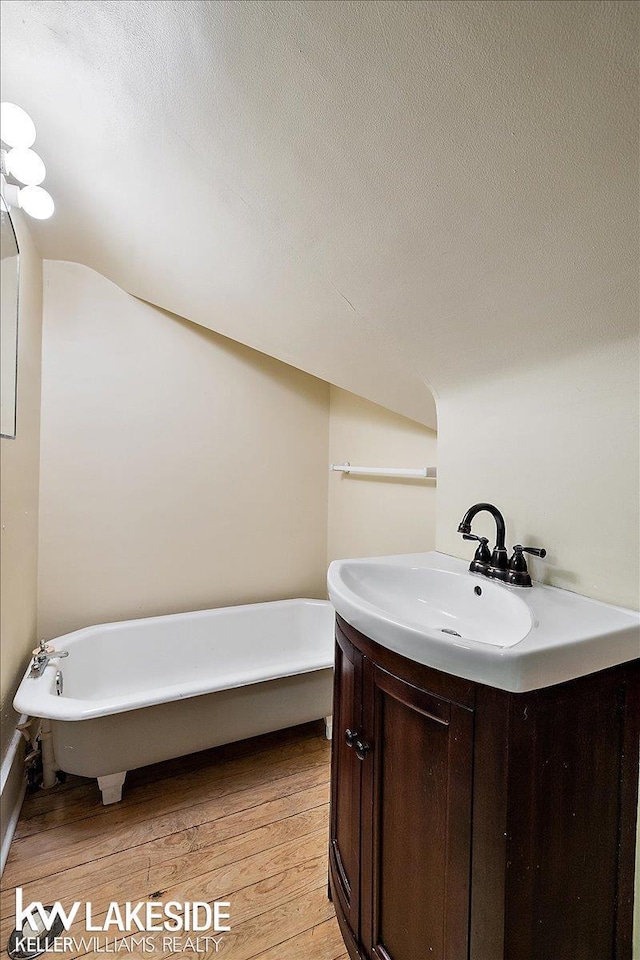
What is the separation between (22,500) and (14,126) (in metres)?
1.17

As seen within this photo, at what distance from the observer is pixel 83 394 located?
1.92 m

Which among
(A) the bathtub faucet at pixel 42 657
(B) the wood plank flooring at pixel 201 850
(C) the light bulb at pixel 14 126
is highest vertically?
(C) the light bulb at pixel 14 126

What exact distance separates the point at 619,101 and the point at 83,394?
2010 mm

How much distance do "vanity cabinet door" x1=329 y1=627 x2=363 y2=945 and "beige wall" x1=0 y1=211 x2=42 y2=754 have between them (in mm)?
1007

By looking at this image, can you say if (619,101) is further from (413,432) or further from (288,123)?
(413,432)

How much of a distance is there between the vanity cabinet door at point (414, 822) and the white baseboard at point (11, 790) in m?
1.09

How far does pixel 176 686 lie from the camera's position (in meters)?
1.48

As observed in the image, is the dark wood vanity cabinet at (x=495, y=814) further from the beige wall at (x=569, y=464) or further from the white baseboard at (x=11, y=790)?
the white baseboard at (x=11, y=790)

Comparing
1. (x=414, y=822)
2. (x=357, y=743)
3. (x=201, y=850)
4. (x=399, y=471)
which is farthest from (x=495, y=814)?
(x=399, y=471)

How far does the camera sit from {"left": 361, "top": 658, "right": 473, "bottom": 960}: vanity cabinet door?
2.20 ft

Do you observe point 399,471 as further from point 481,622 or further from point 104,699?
point 104,699

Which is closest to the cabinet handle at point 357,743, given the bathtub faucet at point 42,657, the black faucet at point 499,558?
the black faucet at point 499,558

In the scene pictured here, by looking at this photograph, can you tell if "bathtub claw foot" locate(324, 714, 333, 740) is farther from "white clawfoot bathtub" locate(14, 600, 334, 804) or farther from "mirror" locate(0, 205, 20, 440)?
"mirror" locate(0, 205, 20, 440)

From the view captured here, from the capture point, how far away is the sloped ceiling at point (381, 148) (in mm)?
624
